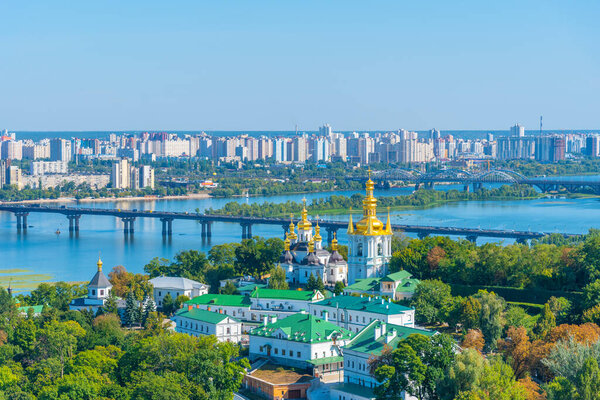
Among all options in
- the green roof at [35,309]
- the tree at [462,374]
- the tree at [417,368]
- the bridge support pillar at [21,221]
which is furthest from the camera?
the bridge support pillar at [21,221]

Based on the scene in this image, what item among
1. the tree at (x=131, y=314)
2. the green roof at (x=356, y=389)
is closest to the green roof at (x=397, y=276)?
the tree at (x=131, y=314)

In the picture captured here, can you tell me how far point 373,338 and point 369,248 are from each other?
5372mm

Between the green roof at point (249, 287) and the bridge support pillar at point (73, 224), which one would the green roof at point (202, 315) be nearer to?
the green roof at point (249, 287)

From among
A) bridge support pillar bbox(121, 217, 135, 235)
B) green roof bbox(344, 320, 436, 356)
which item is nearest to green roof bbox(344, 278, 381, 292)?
green roof bbox(344, 320, 436, 356)

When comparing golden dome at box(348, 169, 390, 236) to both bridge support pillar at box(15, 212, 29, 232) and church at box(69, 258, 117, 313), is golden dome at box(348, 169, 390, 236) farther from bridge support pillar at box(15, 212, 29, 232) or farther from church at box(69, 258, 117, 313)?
bridge support pillar at box(15, 212, 29, 232)

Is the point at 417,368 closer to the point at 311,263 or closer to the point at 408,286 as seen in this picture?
the point at 408,286

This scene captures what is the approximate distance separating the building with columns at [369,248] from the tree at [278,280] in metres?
1.15

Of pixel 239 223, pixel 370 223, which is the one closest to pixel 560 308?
pixel 370 223

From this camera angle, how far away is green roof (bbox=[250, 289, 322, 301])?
1617 centimetres

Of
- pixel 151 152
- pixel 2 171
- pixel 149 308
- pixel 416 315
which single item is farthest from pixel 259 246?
pixel 151 152

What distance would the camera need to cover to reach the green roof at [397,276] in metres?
16.2

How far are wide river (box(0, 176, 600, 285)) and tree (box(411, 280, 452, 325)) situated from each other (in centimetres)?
1000

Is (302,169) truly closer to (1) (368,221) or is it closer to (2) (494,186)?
(2) (494,186)

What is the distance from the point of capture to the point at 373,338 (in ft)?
40.9
